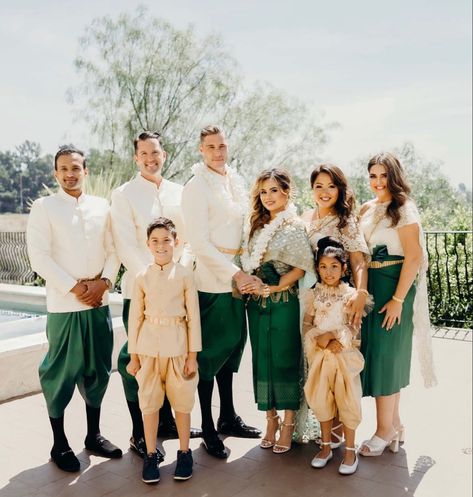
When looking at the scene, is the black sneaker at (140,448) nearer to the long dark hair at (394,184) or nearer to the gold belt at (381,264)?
the gold belt at (381,264)

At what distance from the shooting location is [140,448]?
10.9ft

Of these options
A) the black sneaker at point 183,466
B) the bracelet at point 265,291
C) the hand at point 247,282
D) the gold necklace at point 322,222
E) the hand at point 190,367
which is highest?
the gold necklace at point 322,222

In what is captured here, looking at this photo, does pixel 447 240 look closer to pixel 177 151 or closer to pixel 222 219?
pixel 222 219

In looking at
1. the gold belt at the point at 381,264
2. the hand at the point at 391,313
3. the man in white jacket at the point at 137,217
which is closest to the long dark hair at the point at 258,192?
the man in white jacket at the point at 137,217

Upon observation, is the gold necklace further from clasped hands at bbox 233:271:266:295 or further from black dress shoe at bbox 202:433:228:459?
black dress shoe at bbox 202:433:228:459

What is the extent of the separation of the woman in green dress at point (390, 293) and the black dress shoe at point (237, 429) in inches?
28.5

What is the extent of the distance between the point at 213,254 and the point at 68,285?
0.84m

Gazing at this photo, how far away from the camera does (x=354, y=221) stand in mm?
3279

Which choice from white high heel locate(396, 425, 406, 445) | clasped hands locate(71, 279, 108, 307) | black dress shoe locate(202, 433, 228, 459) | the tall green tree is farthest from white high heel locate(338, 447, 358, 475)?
the tall green tree

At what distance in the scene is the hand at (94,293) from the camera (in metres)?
3.18

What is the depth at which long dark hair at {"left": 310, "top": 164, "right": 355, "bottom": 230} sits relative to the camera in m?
3.24

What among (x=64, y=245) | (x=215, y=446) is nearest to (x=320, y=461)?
(x=215, y=446)

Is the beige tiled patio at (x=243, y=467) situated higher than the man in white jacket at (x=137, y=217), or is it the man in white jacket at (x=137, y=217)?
the man in white jacket at (x=137, y=217)

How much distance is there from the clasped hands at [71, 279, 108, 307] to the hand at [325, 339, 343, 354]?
1342 mm
